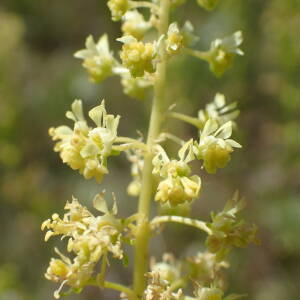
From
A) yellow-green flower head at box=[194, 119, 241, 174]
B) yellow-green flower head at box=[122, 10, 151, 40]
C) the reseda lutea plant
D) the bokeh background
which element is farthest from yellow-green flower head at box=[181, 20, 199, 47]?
the bokeh background

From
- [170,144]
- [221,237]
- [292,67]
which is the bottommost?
[221,237]

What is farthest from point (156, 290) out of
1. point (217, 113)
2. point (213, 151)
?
point (217, 113)

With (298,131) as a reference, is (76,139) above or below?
below

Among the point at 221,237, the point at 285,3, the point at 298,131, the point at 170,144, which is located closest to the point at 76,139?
the point at 221,237

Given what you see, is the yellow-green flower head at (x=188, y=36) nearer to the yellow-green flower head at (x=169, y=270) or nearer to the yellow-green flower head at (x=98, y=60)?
the yellow-green flower head at (x=98, y=60)

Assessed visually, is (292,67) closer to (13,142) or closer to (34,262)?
(13,142)

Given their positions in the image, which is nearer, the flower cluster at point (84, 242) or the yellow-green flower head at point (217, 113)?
the flower cluster at point (84, 242)

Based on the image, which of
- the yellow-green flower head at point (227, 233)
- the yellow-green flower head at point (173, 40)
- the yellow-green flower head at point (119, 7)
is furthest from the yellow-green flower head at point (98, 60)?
the yellow-green flower head at point (227, 233)
